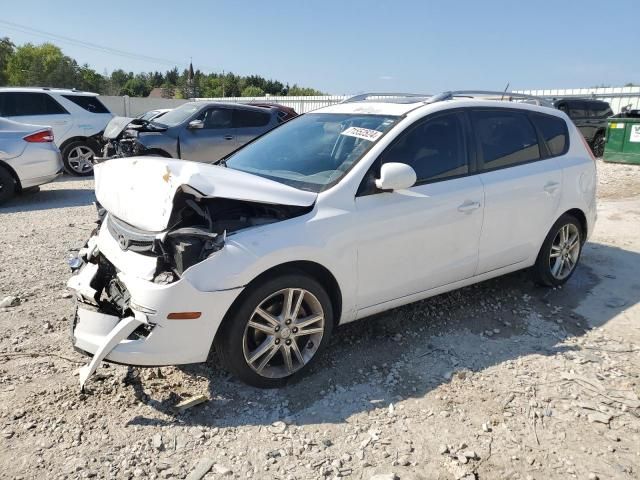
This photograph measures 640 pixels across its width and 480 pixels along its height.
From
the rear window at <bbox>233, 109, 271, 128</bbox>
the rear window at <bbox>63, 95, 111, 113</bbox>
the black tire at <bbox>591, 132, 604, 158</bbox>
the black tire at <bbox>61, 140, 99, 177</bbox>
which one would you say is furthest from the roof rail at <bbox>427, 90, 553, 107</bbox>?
the black tire at <bbox>591, 132, 604, 158</bbox>

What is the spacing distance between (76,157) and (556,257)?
34.5ft

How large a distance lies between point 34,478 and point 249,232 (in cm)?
159

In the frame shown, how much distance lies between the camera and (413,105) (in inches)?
156

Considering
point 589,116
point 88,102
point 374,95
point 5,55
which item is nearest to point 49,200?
point 88,102

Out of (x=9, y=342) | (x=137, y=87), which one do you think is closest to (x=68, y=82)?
(x=137, y=87)

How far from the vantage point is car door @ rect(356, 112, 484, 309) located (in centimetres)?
345

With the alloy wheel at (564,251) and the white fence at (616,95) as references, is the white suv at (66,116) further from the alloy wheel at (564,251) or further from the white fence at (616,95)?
the white fence at (616,95)

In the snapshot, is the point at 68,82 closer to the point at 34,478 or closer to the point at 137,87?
the point at 137,87

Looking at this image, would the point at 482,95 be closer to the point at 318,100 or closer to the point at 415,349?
the point at 415,349

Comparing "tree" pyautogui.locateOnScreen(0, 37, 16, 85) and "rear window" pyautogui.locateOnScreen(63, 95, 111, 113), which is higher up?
"tree" pyautogui.locateOnScreen(0, 37, 16, 85)

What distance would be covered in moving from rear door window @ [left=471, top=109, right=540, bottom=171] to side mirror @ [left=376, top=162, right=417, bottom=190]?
105 centimetres

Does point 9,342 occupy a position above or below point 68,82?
below

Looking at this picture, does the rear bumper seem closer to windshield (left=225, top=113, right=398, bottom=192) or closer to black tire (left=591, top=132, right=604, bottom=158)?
windshield (left=225, top=113, right=398, bottom=192)

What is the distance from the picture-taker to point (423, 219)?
12.0ft
